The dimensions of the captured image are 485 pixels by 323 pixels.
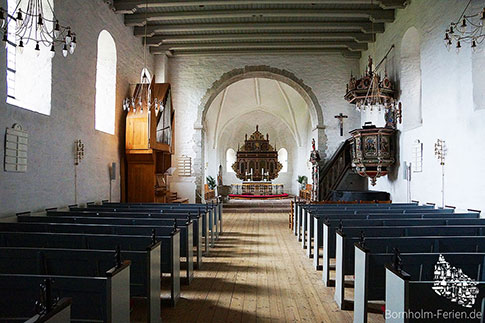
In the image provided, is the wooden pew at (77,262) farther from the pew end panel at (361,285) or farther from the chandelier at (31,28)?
the chandelier at (31,28)

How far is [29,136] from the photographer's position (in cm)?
676

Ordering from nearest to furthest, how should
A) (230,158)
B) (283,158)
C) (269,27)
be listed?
(269,27) < (283,158) < (230,158)

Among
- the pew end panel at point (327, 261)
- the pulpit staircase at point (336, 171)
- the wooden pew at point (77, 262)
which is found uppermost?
the pulpit staircase at point (336, 171)

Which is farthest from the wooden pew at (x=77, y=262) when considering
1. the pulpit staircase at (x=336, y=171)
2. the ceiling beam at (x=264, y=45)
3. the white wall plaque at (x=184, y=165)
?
the ceiling beam at (x=264, y=45)

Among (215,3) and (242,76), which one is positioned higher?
(215,3)

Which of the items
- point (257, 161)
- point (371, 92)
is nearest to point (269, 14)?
point (371, 92)

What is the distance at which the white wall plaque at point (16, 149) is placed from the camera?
240 inches

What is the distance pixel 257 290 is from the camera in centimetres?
489

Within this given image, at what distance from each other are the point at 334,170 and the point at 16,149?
10.8 m

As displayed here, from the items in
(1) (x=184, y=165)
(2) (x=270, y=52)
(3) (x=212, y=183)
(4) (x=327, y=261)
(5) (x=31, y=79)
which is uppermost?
(2) (x=270, y=52)

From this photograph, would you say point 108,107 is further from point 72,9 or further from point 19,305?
point 19,305

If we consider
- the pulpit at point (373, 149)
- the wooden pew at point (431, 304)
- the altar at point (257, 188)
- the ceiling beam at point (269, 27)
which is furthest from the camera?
the altar at point (257, 188)

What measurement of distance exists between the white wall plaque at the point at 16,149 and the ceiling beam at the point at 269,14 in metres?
6.77

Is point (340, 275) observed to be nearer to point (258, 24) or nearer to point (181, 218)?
point (181, 218)
